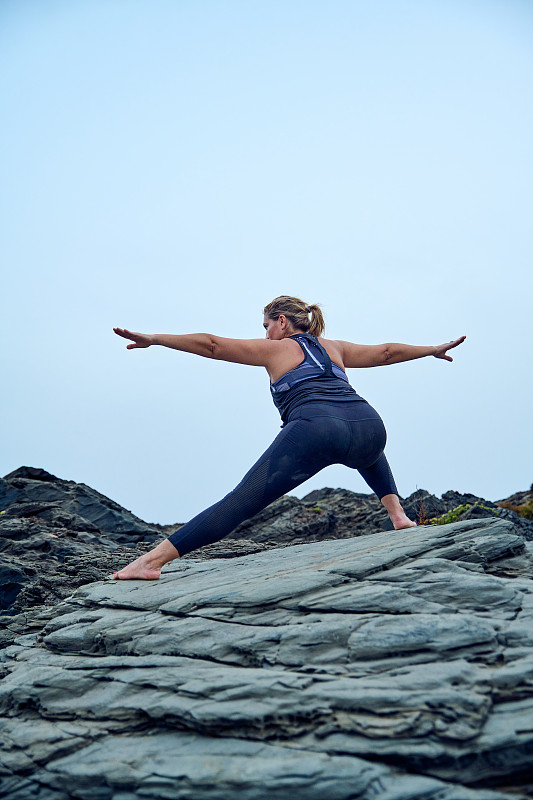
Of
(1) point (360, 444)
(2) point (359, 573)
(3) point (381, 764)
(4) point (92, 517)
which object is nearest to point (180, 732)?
(3) point (381, 764)

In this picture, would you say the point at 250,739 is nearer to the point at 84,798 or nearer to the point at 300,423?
the point at 84,798

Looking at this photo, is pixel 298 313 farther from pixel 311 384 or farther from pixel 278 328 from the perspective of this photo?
pixel 311 384

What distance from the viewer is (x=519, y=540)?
6250mm

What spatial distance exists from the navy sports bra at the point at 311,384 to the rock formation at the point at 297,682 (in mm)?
1473

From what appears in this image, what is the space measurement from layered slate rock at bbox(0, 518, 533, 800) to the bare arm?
214 centimetres


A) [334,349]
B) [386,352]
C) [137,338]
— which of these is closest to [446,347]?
[386,352]

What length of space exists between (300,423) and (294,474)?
1.55 feet

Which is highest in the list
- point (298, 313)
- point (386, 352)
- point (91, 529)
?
point (298, 313)

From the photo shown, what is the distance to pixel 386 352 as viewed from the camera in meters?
8.29

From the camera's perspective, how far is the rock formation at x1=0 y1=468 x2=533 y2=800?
3816 millimetres

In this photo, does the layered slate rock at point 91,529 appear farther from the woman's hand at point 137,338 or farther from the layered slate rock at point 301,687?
the woman's hand at point 137,338

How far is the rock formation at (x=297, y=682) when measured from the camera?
12.5ft

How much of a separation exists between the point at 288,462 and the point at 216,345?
1.45 meters

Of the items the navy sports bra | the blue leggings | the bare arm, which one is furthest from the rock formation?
the bare arm
